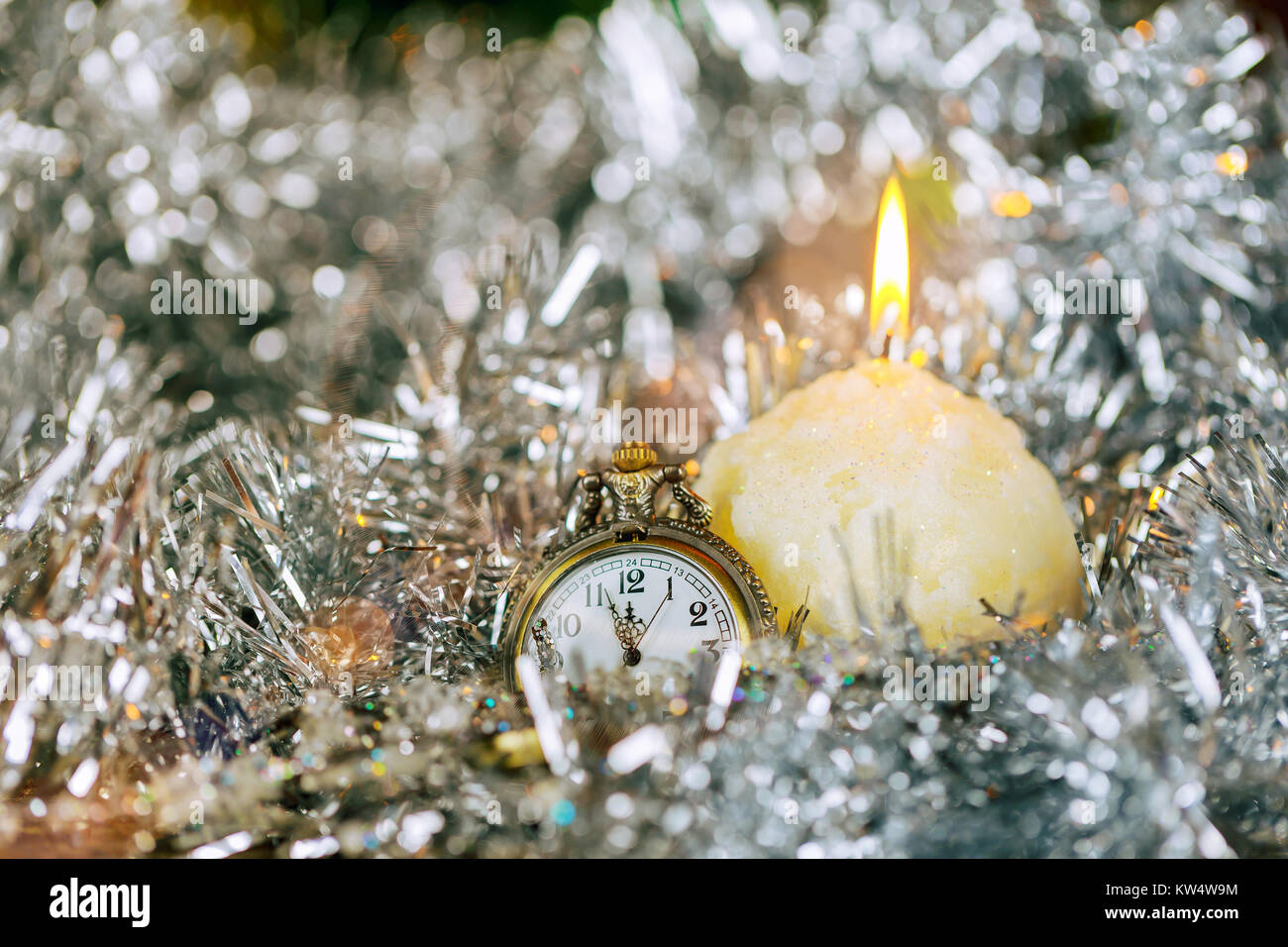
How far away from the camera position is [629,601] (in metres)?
0.49

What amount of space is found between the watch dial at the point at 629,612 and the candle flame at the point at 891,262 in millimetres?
244

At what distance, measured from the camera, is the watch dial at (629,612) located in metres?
0.49

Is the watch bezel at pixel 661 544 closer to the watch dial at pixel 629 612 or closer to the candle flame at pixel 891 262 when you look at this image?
the watch dial at pixel 629 612

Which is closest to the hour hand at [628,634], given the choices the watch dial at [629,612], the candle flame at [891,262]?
the watch dial at [629,612]

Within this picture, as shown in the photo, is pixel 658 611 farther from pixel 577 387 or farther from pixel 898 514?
pixel 577 387

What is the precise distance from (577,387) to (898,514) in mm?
287

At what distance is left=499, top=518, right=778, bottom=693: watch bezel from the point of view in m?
0.48

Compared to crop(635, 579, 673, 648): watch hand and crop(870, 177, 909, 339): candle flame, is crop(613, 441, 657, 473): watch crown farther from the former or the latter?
crop(870, 177, 909, 339): candle flame

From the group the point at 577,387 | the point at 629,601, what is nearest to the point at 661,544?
the point at 629,601

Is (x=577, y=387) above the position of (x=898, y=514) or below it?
above

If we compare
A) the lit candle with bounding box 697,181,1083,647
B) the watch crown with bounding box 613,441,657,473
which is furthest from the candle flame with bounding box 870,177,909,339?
the watch crown with bounding box 613,441,657,473
